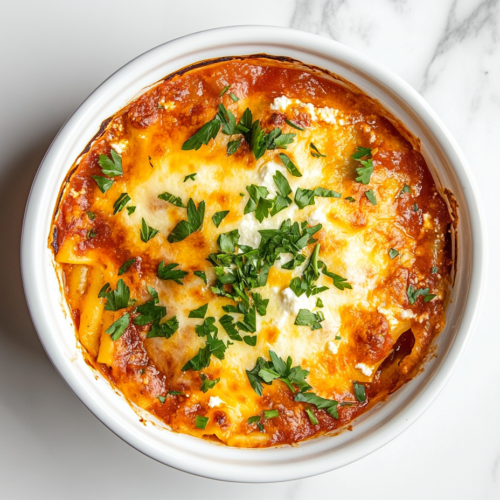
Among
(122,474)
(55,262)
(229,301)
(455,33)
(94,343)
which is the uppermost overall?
(455,33)

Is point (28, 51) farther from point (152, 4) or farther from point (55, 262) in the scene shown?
point (55, 262)

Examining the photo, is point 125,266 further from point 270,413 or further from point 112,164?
point 270,413

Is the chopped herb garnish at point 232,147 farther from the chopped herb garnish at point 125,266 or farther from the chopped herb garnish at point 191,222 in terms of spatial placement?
the chopped herb garnish at point 125,266

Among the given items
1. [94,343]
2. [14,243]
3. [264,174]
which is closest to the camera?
[264,174]

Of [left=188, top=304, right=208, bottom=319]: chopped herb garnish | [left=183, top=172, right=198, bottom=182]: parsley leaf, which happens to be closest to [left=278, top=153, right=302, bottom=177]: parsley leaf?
[left=183, top=172, right=198, bottom=182]: parsley leaf

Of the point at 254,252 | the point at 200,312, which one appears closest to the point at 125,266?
the point at 200,312

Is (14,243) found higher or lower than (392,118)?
lower

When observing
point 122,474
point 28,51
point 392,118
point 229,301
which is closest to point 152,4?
point 28,51
